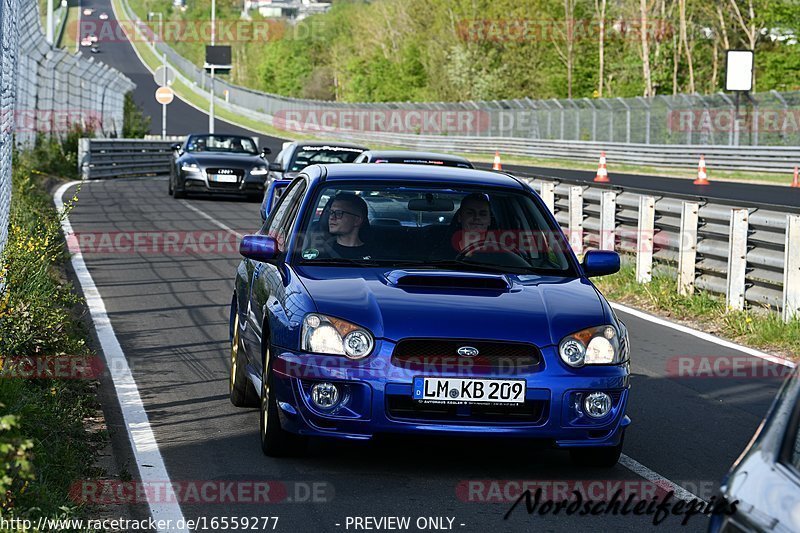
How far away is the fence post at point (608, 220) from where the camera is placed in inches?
662

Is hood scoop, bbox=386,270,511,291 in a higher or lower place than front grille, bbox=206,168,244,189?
higher

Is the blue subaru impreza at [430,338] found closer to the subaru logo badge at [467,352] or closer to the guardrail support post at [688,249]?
the subaru logo badge at [467,352]

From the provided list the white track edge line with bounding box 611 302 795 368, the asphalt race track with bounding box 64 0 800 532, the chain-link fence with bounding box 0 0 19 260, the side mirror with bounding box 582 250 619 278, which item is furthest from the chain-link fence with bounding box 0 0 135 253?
the side mirror with bounding box 582 250 619 278

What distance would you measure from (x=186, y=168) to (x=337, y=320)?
2321 centimetres

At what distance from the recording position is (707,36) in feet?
284

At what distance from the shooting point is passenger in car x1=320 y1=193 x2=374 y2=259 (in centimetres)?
759

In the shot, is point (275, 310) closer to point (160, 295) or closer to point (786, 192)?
point (160, 295)

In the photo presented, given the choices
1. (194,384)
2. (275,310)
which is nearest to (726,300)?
(194,384)

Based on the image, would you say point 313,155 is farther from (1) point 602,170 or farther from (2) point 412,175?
(1) point 602,170

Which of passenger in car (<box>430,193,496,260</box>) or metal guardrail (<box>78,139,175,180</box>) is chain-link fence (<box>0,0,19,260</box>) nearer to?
passenger in car (<box>430,193,496,260</box>)

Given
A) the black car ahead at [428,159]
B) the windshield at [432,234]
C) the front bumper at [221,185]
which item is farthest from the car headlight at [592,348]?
the front bumper at [221,185]

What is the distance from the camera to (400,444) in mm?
6898

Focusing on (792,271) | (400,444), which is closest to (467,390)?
(400,444)

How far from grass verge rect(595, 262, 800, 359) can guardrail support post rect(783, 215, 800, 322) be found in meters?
0.13
